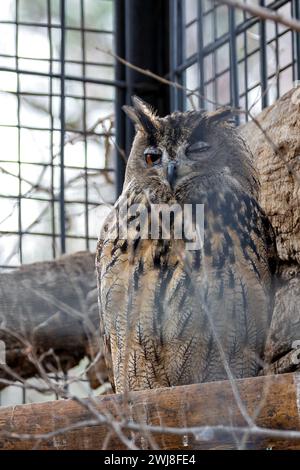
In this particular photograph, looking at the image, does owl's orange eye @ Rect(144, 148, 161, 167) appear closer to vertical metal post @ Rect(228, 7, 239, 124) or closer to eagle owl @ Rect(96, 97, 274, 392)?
eagle owl @ Rect(96, 97, 274, 392)

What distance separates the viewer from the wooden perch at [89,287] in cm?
349

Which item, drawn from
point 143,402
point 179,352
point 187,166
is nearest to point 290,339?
point 179,352

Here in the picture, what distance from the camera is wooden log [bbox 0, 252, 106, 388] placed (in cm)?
406

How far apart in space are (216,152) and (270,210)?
34 cm

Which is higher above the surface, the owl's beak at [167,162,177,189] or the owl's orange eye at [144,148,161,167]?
the owl's orange eye at [144,148,161,167]

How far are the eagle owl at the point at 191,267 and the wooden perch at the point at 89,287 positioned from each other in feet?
0.54

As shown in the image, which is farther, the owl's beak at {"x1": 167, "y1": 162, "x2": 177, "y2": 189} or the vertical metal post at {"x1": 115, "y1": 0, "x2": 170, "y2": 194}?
the vertical metal post at {"x1": 115, "y1": 0, "x2": 170, "y2": 194}

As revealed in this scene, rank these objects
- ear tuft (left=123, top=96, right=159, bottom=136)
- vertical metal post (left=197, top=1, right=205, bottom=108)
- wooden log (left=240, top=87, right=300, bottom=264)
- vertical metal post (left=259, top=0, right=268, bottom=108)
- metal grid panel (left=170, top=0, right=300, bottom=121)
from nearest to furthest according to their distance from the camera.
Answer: ear tuft (left=123, top=96, right=159, bottom=136) < wooden log (left=240, top=87, right=300, bottom=264) < vertical metal post (left=259, top=0, right=268, bottom=108) < metal grid panel (left=170, top=0, right=300, bottom=121) < vertical metal post (left=197, top=1, right=205, bottom=108)

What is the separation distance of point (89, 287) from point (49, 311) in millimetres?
236

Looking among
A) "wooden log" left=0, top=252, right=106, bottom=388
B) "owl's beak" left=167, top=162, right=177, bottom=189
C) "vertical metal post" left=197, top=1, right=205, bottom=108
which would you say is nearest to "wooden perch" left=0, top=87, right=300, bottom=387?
"wooden log" left=0, top=252, right=106, bottom=388

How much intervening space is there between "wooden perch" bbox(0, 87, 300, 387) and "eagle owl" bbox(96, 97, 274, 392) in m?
0.16

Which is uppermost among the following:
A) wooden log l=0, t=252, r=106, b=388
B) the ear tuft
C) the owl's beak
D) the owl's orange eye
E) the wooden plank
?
the ear tuft

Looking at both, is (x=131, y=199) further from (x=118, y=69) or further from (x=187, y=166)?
(x=118, y=69)

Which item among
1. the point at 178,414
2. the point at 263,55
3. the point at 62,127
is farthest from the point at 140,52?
the point at 178,414
